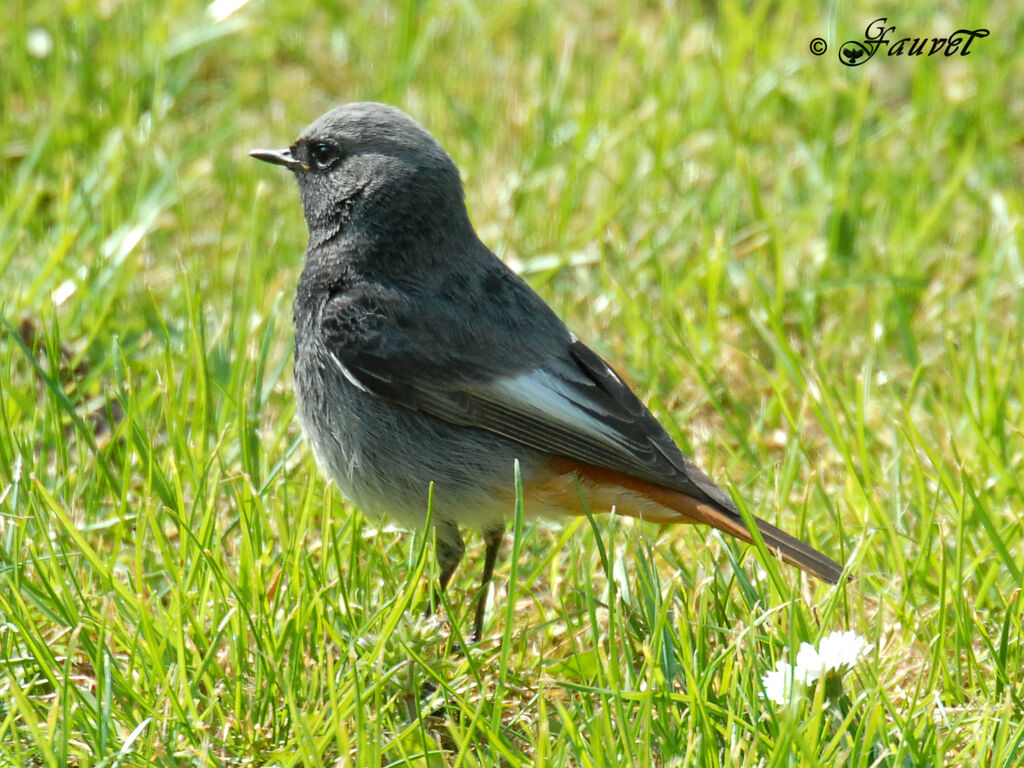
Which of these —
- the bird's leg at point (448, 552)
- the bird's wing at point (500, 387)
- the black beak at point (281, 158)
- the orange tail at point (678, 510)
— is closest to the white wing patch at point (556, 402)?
the bird's wing at point (500, 387)

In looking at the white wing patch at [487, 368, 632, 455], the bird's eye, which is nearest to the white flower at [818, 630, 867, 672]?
the white wing patch at [487, 368, 632, 455]

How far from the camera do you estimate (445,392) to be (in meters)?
4.21

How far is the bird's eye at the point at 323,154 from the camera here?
4617mm

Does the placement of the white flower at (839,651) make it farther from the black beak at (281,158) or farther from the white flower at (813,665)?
the black beak at (281,158)

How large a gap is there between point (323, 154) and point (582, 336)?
149 centimetres

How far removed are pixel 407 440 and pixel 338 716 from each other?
1.24 meters

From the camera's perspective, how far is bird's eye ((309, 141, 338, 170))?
4617 mm

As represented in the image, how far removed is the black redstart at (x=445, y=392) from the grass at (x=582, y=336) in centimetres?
21

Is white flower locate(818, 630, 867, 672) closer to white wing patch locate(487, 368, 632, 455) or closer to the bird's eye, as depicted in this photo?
white wing patch locate(487, 368, 632, 455)

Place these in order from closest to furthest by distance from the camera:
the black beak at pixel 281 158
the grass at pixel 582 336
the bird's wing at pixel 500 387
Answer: the grass at pixel 582 336 < the bird's wing at pixel 500 387 < the black beak at pixel 281 158

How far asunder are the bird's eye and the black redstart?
147 millimetres

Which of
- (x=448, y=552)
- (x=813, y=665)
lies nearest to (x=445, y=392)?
(x=448, y=552)

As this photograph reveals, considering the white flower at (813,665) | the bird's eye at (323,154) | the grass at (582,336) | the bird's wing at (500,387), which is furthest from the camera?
the bird's eye at (323,154)

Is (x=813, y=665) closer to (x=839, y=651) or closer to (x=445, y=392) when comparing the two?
(x=839, y=651)
